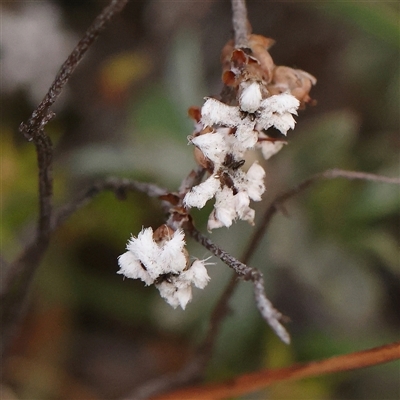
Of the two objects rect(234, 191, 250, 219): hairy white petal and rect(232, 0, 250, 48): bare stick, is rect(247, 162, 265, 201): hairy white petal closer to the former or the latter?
rect(234, 191, 250, 219): hairy white petal

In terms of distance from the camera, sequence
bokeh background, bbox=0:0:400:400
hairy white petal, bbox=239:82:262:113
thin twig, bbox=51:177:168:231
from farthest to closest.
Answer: bokeh background, bbox=0:0:400:400
thin twig, bbox=51:177:168:231
hairy white petal, bbox=239:82:262:113

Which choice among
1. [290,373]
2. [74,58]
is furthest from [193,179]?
[290,373]

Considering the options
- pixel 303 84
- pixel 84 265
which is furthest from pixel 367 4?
pixel 84 265

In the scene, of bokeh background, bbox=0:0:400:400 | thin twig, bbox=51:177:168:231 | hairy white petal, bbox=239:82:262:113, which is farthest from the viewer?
bokeh background, bbox=0:0:400:400

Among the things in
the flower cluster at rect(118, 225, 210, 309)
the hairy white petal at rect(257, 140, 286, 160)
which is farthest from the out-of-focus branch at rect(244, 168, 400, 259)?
the flower cluster at rect(118, 225, 210, 309)

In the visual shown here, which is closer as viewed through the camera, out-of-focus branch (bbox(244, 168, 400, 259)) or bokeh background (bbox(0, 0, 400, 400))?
out-of-focus branch (bbox(244, 168, 400, 259))

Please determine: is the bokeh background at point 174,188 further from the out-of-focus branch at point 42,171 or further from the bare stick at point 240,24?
the bare stick at point 240,24

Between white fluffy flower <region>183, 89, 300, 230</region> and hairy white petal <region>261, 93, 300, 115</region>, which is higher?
hairy white petal <region>261, 93, 300, 115</region>
